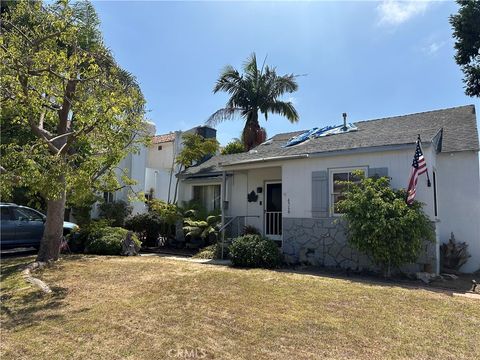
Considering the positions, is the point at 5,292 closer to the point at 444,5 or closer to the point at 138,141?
the point at 138,141

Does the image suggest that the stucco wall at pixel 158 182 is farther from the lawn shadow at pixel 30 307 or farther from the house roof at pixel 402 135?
the lawn shadow at pixel 30 307

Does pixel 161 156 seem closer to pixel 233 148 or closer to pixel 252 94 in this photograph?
pixel 233 148

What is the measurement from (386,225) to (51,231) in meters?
9.08

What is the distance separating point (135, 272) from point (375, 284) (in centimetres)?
574

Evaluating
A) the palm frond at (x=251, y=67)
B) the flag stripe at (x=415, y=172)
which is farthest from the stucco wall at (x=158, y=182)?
the flag stripe at (x=415, y=172)

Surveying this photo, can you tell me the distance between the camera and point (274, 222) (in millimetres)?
13352

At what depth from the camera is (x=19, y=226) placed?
12.7 meters

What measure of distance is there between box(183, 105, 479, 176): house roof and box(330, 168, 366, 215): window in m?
0.66

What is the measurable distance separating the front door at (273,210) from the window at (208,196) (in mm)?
2684

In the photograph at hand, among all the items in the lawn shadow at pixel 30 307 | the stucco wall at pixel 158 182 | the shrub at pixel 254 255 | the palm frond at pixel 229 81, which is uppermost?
the palm frond at pixel 229 81

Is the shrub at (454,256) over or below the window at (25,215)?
below

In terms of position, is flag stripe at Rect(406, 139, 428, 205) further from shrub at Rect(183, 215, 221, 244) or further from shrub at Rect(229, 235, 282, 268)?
shrub at Rect(183, 215, 221, 244)

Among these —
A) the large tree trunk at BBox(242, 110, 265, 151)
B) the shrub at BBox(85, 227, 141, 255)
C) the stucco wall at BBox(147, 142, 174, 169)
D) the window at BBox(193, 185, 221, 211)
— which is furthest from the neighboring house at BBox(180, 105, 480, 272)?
the stucco wall at BBox(147, 142, 174, 169)

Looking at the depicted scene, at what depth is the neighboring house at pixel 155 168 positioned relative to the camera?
21.6m
